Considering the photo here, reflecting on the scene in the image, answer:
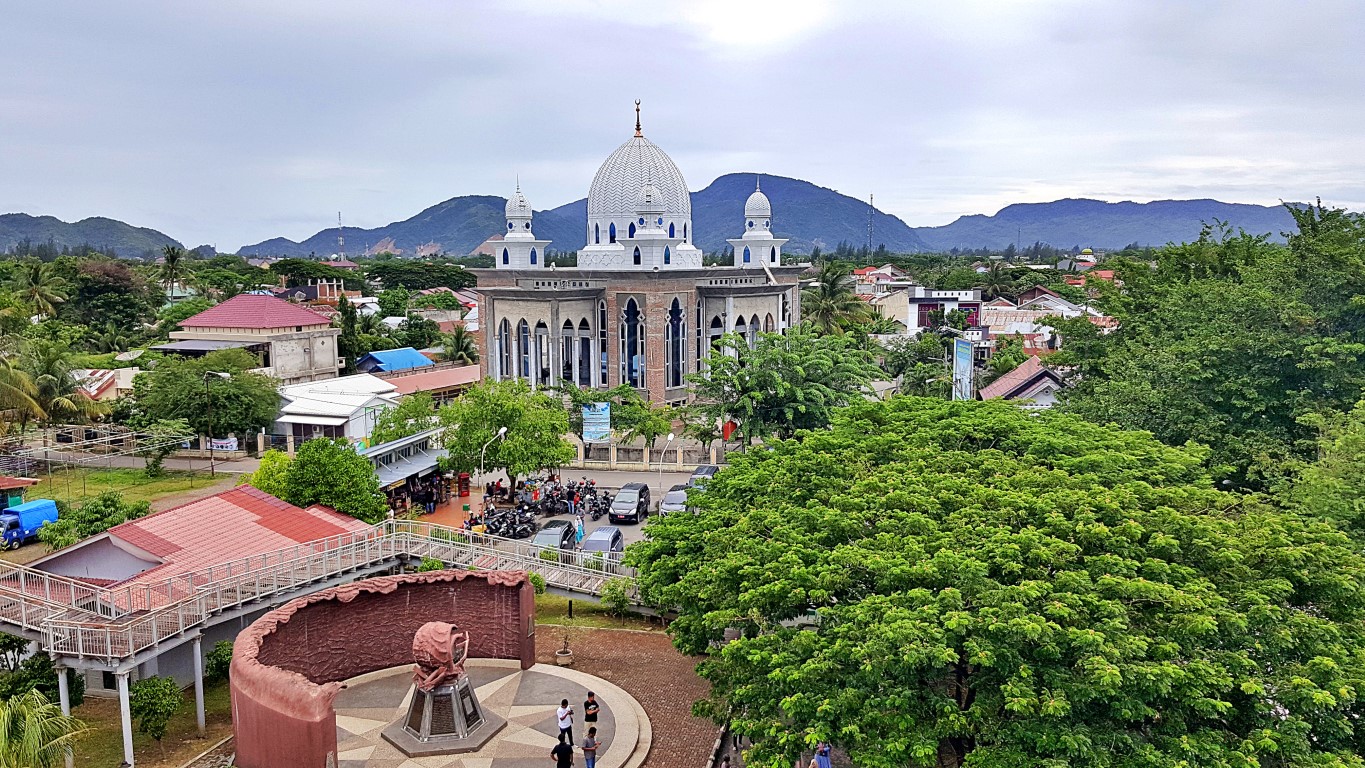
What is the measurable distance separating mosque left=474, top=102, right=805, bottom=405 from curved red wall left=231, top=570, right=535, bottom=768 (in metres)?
30.4

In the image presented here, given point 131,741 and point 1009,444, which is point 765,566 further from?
point 131,741

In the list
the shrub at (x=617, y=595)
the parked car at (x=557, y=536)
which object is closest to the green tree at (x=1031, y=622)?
the shrub at (x=617, y=595)

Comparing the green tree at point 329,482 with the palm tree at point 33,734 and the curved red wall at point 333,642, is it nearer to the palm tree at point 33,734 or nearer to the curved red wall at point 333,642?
Result: the curved red wall at point 333,642

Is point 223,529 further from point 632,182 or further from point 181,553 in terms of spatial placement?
point 632,182

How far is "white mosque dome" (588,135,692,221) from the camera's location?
58844 millimetres

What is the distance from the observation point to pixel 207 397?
44062 mm

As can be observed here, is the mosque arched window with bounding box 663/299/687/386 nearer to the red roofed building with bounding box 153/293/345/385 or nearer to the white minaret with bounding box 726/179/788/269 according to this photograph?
the white minaret with bounding box 726/179/788/269

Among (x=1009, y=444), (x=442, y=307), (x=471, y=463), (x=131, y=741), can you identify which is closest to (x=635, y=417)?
(x=471, y=463)

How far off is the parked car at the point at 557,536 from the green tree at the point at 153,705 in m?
10.9

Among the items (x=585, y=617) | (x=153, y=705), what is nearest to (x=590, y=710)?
(x=585, y=617)

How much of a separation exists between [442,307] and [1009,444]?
333 ft

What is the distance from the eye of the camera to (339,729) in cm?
1894

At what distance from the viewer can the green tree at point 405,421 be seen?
37.8 metres

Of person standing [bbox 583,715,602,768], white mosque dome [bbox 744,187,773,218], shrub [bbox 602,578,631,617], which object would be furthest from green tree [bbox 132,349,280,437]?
person standing [bbox 583,715,602,768]
